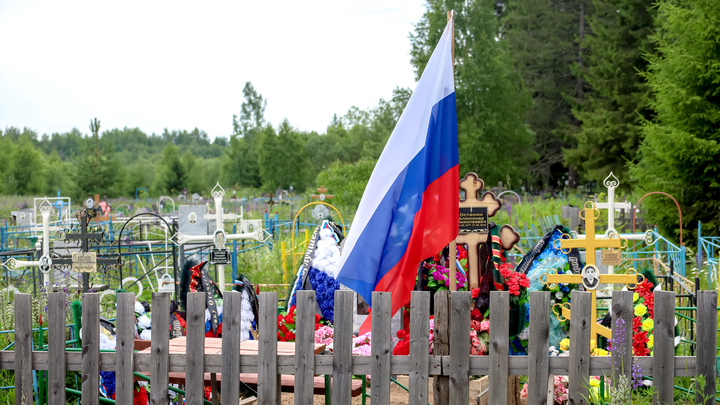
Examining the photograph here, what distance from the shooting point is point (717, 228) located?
1177 cm

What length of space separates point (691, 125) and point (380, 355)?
1106cm

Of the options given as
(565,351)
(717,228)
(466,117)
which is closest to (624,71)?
(466,117)

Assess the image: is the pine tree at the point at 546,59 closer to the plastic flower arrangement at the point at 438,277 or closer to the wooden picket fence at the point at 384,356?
the plastic flower arrangement at the point at 438,277

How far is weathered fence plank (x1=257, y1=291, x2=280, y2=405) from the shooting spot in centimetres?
333

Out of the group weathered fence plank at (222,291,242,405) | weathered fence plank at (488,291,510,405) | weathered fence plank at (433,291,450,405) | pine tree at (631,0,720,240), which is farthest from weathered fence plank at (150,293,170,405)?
pine tree at (631,0,720,240)

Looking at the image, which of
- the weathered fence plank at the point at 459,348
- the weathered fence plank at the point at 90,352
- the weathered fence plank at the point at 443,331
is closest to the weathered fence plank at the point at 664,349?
the weathered fence plank at the point at 459,348

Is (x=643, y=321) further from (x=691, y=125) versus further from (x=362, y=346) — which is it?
(x=691, y=125)

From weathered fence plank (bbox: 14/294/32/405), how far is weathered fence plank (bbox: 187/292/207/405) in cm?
97

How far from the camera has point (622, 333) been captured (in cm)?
324

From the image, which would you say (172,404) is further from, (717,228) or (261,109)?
(261,109)

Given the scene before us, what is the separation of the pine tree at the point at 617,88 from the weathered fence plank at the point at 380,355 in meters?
24.9

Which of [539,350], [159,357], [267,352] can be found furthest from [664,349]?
[159,357]

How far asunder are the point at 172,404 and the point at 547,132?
32.1 m

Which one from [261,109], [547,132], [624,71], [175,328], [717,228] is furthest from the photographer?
[261,109]
